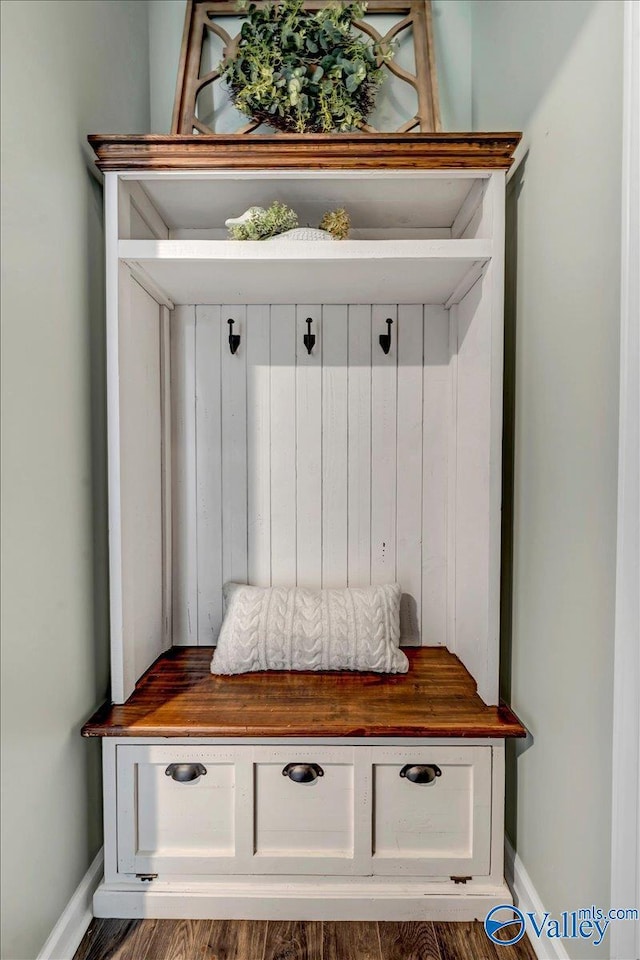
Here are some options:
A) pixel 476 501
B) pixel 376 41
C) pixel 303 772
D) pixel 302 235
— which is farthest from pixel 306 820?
pixel 376 41

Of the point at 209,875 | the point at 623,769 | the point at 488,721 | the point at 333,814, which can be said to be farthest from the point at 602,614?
the point at 209,875

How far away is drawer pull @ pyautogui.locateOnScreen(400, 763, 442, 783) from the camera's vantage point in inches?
56.2

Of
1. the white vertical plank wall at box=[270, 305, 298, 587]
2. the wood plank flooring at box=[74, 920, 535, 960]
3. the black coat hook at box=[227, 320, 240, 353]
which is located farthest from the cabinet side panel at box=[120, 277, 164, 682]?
the wood plank flooring at box=[74, 920, 535, 960]

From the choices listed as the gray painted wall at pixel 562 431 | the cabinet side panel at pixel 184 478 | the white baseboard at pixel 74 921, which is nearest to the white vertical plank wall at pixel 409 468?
the gray painted wall at pixel 562 431

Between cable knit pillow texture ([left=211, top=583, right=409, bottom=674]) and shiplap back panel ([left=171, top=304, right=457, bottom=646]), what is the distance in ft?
0.75

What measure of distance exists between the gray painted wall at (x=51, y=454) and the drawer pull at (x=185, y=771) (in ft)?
0.76

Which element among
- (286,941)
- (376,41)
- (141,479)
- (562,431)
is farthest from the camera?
(376,41)

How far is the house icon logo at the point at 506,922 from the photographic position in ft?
4.62

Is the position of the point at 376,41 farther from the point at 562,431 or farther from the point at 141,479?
the point at 141,479

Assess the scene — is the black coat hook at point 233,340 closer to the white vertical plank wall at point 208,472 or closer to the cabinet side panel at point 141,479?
the white vertical plank wall at point 208,472

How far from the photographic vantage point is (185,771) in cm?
144

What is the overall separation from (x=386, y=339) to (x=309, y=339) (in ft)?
0.86

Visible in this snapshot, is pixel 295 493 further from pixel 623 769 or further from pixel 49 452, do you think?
pixel 623 769

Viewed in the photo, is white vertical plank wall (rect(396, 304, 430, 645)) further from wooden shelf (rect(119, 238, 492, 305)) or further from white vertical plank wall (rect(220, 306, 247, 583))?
white vertical plank wall (rect(220, 306, 247, 583))
